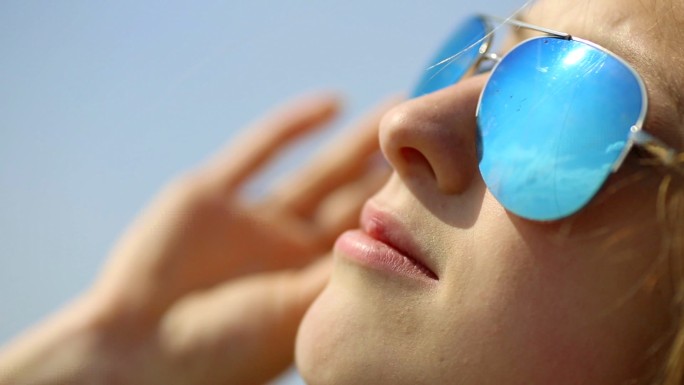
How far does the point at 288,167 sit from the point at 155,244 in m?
0.61

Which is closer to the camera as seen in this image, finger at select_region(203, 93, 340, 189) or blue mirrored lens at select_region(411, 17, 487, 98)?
Result: blue mirrored lens at select_region(411, 17, 487, 98)

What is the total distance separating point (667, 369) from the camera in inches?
48.7

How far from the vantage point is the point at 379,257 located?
1.43m

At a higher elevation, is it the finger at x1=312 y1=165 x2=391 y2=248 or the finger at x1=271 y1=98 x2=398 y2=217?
the finger at x1=271 y1=98 x2=398 y2=217

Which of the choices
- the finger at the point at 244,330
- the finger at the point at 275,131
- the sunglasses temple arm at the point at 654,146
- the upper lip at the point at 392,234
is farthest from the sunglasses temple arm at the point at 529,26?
the finger at the point at 275,131

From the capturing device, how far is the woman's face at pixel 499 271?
48.3 inches

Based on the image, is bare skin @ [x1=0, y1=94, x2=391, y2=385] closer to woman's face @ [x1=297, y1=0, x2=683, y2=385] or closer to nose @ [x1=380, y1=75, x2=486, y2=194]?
woman's face @ [x1=297, y1=0, x2=683, y2=385]

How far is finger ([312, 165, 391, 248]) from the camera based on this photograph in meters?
2.58

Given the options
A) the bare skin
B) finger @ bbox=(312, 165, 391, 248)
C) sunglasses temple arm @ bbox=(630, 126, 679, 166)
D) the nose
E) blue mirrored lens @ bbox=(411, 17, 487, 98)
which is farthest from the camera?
finger @ bbox=(312, 165, 391, 248)

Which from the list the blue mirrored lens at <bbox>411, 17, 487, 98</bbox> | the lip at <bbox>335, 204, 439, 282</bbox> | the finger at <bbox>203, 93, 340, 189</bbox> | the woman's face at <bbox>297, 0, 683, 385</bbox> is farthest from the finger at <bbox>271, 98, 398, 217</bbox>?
the woman's face at <bbox>297, 0, 683, 385</bbox>

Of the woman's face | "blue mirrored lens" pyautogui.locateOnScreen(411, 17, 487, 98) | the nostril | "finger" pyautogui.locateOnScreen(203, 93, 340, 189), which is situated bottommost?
the woman's face

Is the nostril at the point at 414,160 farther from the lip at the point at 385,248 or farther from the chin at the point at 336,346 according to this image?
the chin at the point at 336,346

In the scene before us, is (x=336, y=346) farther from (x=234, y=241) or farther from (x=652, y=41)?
(x=234, y=241)

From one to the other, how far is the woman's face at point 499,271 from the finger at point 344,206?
1.11m
